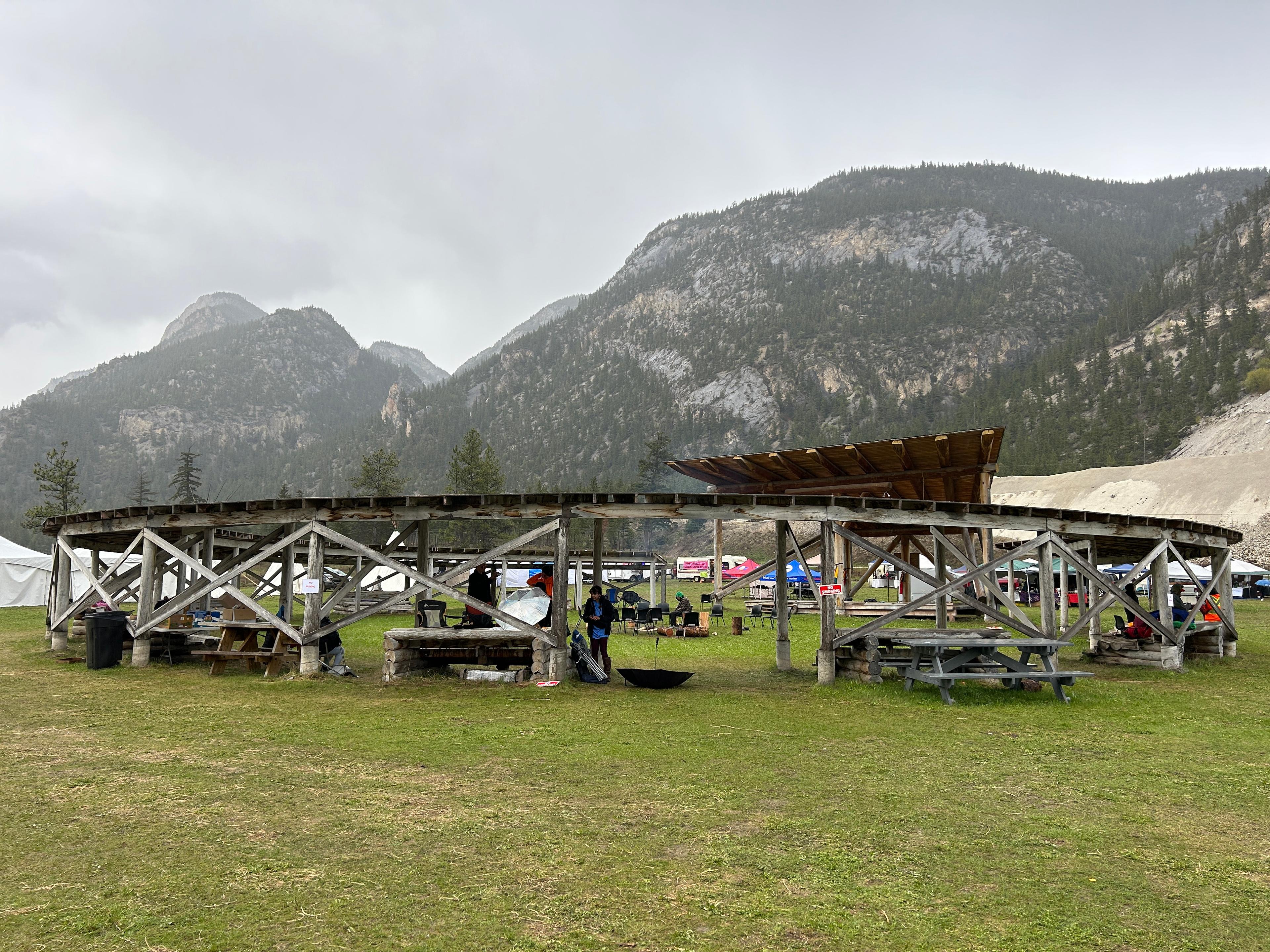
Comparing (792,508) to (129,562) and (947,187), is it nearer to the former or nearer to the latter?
(129,562)

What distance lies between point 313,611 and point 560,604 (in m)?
4.50

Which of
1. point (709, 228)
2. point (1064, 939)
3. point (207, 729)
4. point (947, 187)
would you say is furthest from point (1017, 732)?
point (947, 187)

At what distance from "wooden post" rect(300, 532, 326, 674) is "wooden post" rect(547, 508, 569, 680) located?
419cm

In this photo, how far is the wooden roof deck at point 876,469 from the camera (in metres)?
19.4

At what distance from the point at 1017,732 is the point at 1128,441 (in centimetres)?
8372

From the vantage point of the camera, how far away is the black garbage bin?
14.7 meters

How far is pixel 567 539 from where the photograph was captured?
524 inches

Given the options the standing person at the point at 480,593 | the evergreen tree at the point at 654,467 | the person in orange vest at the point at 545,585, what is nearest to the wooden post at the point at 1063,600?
the person in orange vest at the point at 545,585

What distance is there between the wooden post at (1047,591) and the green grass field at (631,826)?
2178 millimetres

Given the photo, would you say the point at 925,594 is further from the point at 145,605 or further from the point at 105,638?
the point at 105,638

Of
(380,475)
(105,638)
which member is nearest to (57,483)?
(380,475)

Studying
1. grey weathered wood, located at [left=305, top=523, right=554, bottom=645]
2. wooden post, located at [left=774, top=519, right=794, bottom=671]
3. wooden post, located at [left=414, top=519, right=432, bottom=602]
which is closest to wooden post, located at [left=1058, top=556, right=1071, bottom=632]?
wooden post, located at [left=774, top=519, right=794, bottom=671]

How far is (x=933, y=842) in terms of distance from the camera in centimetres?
548

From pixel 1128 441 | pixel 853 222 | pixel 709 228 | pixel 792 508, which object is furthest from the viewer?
pixel 709 228
